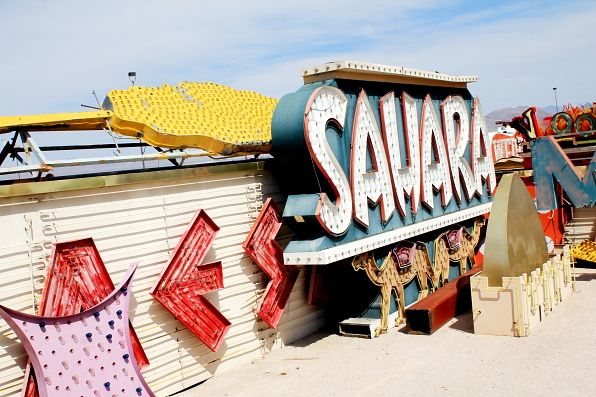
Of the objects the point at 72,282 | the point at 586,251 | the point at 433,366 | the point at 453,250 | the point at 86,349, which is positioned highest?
the point at 72,282

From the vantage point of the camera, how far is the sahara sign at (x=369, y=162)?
1233 centimetres

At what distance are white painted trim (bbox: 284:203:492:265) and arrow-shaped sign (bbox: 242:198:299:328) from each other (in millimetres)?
657

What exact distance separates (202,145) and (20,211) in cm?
381

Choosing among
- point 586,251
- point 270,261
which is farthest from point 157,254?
point 586,251

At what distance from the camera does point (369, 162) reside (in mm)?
14016

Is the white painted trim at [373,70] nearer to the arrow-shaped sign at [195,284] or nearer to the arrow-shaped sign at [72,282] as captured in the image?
the arrow-shaped sign at [195,284]

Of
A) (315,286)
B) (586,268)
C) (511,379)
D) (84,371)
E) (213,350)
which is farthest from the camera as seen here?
(586,268)

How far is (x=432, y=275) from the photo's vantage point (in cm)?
1633

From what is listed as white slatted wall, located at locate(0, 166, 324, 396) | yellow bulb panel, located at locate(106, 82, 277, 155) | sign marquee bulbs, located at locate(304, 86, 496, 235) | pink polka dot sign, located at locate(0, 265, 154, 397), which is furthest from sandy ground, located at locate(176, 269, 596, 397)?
yellow bulb panel, located at locate(106, 82, 277, 155)

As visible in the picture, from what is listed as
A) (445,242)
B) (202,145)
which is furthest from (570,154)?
(202,145)

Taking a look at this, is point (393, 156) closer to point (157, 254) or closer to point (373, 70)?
point (373, 70)

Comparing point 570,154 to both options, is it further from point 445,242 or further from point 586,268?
point 445,242

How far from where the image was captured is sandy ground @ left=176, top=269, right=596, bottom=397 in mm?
10570

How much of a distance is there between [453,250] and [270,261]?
254 inches
